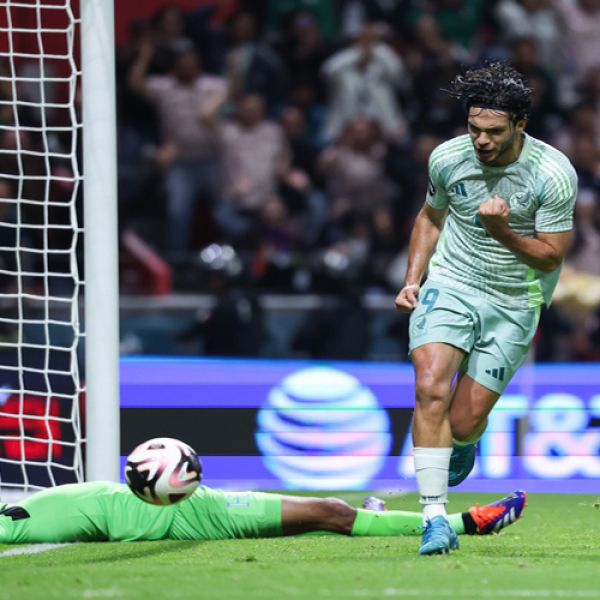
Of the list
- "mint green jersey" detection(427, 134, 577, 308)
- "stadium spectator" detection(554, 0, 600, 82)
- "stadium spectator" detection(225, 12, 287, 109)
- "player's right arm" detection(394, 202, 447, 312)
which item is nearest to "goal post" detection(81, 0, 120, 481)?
"player's right arm" detection(394, 202, 447, 312)

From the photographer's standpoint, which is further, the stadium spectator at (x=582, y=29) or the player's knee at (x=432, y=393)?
the stadium spectator at (x=582, y=29)

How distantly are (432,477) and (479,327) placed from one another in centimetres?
75

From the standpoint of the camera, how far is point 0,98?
13.0 meters

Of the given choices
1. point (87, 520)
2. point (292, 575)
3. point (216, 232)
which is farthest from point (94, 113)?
point (216, 232)

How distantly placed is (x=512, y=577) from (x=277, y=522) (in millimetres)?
1602

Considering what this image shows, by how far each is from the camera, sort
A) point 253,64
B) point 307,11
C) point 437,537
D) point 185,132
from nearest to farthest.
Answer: point 437,537 < point 185,132 < point 253,64 < point 307,11

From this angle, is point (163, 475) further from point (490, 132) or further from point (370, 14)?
point (370, 14)

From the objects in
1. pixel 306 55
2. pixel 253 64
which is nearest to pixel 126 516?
pixel 253 64

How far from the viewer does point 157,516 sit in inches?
272

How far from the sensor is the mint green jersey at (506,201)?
6.48m

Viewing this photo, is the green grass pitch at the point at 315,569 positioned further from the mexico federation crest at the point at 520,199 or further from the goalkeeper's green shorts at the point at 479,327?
the mexico federation crest at the point at 520,199

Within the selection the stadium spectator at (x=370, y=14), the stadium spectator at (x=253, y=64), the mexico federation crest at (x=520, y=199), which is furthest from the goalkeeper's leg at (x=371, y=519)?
the stadium spectator at (x=370, y=14)

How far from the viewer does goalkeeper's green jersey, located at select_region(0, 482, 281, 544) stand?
271 inches

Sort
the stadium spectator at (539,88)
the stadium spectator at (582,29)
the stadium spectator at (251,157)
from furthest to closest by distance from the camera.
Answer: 1. the stadium spectator at (582,29)
2. the stadium spectator at (539,88)
3. the stadium spectator at (251,157)
